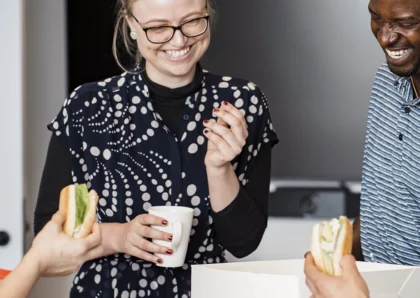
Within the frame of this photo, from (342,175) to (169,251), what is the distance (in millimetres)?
1266

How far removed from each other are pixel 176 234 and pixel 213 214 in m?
0.18

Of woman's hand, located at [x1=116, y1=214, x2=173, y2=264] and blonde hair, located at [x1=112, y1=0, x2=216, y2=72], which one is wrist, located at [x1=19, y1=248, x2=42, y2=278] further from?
blonde hair, located at [x1=112, y1=0, x2=216, y2=72]

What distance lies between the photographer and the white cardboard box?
3.44ft

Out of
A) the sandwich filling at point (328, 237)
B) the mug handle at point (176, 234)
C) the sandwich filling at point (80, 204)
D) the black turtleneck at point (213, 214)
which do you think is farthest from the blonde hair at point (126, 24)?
the sandwich filling at point (328, 237)

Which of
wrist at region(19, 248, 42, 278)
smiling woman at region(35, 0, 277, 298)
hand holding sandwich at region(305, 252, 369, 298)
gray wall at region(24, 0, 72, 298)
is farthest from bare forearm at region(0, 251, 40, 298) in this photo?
gray wall at region(24, 0, 72, 298)

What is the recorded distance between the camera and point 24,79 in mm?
2512

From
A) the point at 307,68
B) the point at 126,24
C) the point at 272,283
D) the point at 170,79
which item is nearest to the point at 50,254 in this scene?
the point at 272,283

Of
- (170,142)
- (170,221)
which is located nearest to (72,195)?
(170,221)

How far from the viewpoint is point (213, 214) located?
159 centimetres

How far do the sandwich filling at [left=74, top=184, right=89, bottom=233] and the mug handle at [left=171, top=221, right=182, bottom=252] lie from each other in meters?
0.34

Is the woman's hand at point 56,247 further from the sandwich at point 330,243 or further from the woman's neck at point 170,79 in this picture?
the woman's neck at point 170,79

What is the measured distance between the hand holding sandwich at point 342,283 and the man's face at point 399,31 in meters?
0.57

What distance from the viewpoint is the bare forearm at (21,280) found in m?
1.05

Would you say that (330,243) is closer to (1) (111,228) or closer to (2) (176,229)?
(2) (176,229)
